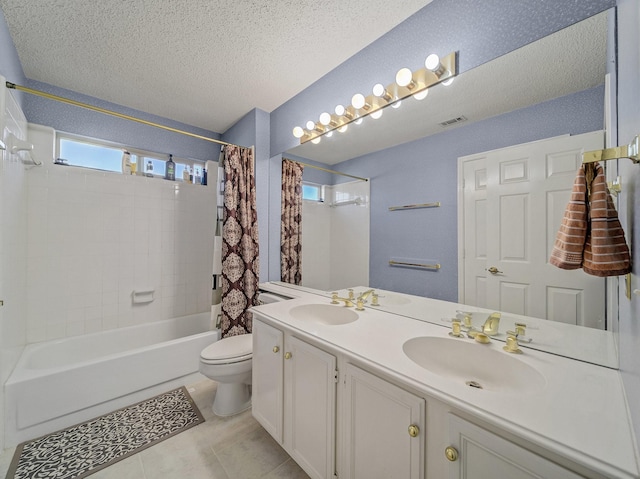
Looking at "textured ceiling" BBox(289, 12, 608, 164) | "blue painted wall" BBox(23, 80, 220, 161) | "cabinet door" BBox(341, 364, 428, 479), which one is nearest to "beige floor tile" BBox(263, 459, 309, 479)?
"cabinet door" BBox(341, 364, 428, 479)

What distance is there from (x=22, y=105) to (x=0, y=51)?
0.67 metres

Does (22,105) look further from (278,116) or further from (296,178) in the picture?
(296,178)

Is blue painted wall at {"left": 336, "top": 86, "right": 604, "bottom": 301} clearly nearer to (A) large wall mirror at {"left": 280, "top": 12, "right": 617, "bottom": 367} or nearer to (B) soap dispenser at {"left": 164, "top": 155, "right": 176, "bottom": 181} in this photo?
(A) large wall mirror at {"left": 280, "top": 12, "right": 617, "bottom": 367}

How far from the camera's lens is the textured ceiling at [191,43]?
1357 millimetres

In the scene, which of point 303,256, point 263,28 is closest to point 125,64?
point 263,28

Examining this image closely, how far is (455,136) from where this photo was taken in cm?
119

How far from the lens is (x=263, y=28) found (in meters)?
1.49

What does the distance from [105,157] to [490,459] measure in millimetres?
3314

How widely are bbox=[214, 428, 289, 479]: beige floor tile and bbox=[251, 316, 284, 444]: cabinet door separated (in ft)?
0.49

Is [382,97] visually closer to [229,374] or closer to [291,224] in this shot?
[291,224]

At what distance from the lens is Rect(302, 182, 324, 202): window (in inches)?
74.4

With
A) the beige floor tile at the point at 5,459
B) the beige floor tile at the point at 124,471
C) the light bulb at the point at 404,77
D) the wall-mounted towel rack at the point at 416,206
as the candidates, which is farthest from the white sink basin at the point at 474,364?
the beige floor tile at the point at 5,459

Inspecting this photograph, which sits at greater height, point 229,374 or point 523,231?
point 523,231

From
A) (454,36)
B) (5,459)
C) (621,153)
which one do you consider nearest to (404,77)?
(454,36)
